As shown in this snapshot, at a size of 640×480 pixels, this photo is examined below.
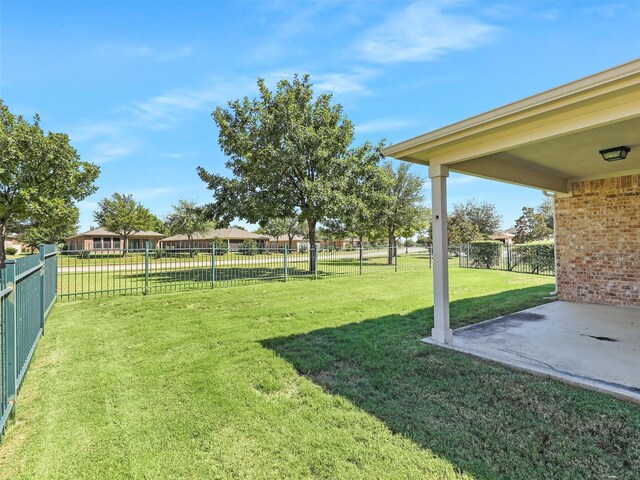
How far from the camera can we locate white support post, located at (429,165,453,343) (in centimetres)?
457

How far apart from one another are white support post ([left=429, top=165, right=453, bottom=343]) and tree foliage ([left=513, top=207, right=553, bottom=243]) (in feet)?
122

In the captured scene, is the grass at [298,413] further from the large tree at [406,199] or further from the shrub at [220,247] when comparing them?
the large tree at [406,199]

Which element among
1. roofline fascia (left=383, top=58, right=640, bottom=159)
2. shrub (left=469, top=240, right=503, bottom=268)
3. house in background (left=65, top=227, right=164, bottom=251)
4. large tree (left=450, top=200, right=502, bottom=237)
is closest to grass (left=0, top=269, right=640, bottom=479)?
roofline fascia (left=383, top=58, right=640, bottom=159)

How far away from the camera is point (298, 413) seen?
282 centimetres

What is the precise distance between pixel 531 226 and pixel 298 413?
137 feet

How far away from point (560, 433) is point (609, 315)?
5.08 m

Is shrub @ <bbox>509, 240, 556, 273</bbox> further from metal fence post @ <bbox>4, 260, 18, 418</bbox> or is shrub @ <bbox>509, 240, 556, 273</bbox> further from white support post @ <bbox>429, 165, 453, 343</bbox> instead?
metal fence post @ <bbox>4, 260, 18, 418</bbox>

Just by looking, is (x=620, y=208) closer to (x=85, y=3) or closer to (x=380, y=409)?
(x=380, y=409)

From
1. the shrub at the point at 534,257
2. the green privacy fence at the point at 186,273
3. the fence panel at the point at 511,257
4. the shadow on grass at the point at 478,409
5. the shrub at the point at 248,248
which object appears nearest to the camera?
the shadow on grass at the point at 478,409

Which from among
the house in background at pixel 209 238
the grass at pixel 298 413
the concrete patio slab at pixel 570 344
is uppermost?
the house in background at pixel 209 238

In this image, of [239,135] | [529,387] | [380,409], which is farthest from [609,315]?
[239,135]

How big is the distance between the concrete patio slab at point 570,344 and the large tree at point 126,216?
1462 inches

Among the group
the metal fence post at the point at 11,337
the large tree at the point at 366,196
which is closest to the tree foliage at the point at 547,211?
the large tree at the point at 366,196

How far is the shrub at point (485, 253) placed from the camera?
59.6ft
